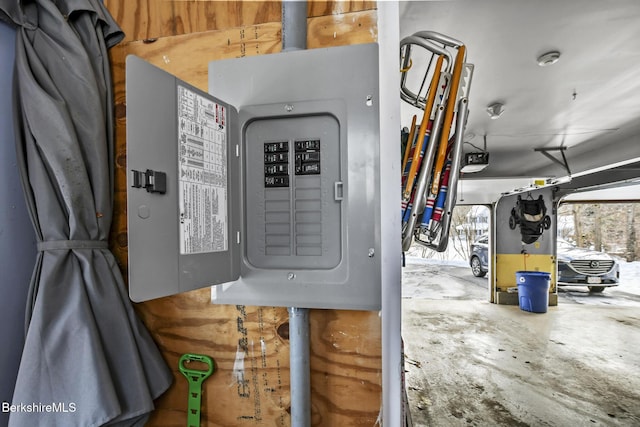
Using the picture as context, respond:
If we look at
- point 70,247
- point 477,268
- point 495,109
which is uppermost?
point 495,109

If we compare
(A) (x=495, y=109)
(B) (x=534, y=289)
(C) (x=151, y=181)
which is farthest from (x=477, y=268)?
(C) (x=151, y=181)

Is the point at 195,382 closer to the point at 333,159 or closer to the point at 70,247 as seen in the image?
the point at 70,247

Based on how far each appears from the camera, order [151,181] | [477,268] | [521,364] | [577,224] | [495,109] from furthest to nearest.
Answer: [577,224] → [477,268] → [521,364] → [495,109] → [151,181]

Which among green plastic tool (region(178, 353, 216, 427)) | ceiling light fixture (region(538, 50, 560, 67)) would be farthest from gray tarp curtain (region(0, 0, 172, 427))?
ceiling light fixture (region(538, 50, 560, 67))

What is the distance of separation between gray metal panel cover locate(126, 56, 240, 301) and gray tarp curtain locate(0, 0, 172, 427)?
1.06 feet

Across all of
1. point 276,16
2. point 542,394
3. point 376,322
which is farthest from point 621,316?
point 276,16

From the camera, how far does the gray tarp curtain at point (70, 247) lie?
25.9 inches

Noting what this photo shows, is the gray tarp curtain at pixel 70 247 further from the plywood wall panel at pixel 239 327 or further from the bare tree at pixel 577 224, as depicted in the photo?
the bare tree at pixel 577 224

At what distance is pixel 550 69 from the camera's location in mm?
2111

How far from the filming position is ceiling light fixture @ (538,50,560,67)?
1.93m

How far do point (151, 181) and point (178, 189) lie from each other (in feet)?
0.18

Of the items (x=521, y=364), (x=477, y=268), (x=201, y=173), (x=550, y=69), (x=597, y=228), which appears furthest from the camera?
(x=597, y=228)

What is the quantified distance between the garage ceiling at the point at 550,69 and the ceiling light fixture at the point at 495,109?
0.14ft

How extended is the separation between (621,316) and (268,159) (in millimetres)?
6932
